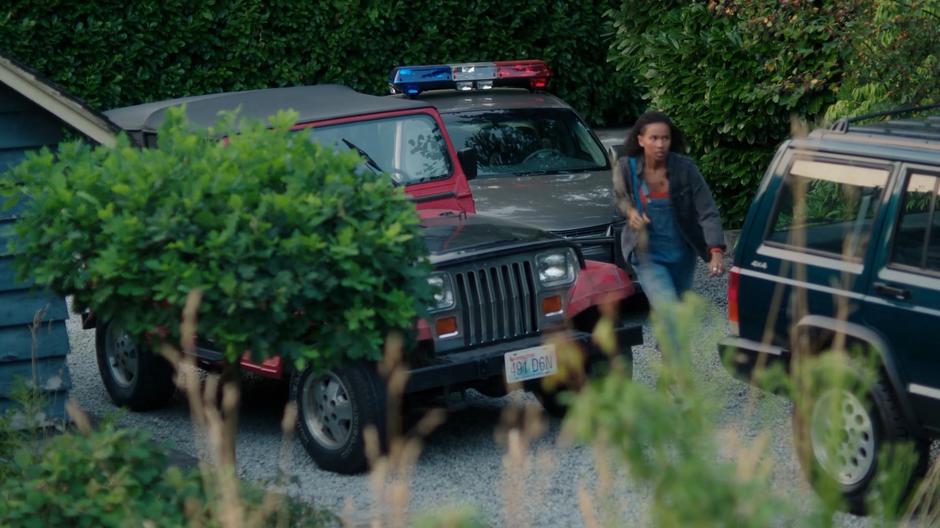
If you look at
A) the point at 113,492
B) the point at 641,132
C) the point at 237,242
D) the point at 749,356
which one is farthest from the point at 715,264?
the point at 113,492

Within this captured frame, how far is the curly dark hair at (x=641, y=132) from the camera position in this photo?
313 inches

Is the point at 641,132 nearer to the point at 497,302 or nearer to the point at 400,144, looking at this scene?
the point at 497,302

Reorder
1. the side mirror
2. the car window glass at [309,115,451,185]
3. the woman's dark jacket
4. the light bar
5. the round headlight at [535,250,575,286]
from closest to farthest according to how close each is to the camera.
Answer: the round headlight at [535,250,575,286]
the woman's dark jacket
the car window glass at [309,115,451,185]
the side mirror
the light bar

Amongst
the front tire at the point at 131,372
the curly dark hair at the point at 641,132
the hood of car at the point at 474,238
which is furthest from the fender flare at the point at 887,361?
the front tire at the point at 131,372

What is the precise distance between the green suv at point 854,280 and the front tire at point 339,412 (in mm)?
1719

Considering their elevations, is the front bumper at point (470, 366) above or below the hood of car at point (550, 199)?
below

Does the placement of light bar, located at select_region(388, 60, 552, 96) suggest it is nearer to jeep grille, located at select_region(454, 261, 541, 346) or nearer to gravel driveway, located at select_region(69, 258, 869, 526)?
gravel driveway, located at select_region(69, 258, 869, 526)

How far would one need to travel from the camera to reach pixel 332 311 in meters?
5.71

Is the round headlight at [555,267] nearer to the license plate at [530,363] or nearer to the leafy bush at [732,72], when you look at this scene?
the license plate at [530,363]

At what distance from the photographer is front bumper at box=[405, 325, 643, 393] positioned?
694 centimetres

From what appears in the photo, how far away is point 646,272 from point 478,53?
9.48m

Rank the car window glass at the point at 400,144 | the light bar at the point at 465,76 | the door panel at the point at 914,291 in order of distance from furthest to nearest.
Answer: the light bar at the point at 465,76 → the car window glass at the point at 400,144 → the door panel at the point at 914,291

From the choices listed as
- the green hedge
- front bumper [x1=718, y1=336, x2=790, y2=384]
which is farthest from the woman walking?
the green hedge

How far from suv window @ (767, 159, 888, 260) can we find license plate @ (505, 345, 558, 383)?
1.35 meters
